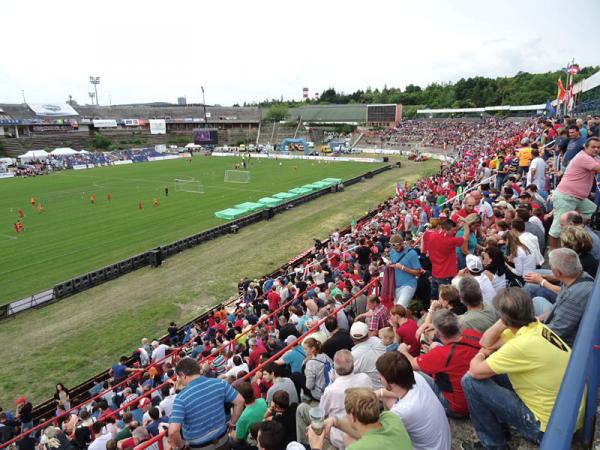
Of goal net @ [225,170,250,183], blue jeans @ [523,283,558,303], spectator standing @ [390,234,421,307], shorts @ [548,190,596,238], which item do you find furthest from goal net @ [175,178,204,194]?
blue jeans @ [523,283,558,303]

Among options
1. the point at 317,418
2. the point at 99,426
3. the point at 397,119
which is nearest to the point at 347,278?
the point at 99,426

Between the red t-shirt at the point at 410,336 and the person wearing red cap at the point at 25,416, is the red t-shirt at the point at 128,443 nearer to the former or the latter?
the red t-shirt at the point at 410,336

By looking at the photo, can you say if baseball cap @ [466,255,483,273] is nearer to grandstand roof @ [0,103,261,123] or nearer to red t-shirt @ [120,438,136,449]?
red t-shirt @ [120,438,136,449]

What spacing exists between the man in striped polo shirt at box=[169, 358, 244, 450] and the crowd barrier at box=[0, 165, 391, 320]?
54.6ft

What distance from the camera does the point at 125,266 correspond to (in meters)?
21.6

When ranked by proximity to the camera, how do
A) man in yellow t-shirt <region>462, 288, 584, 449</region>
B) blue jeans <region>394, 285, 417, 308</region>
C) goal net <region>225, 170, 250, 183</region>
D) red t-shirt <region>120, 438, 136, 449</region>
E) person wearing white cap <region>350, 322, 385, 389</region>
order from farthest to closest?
1. goal net <region>225, 170, 250, 183</region>
2. blue jeans <region>394, 285, 417, 308</region>
3. red t-shirt <region>120, 438, 136, 449</region>
4. person wearing white cap <region>350, 322, 385, 389</region>
5. man in yellow t-shirt <region>462, 288, 584, 449</region>

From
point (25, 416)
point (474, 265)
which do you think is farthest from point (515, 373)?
point (25, 416)

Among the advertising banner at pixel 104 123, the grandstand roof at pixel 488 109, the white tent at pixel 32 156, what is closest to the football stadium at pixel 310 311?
the white tent at pixel 32 156

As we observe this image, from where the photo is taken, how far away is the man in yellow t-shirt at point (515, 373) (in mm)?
3344

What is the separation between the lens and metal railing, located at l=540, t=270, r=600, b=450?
173 centimetres

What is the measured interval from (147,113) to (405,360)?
389 feet

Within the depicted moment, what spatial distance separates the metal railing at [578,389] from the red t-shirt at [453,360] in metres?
1.22

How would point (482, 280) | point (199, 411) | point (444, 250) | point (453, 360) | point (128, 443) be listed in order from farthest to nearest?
point (444, 250)
point (128, 443)
point (482, 280)
point (199, 411)
point (453, 360)

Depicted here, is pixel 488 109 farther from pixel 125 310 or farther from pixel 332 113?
pixel 125 310
